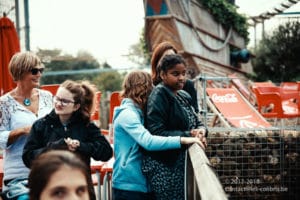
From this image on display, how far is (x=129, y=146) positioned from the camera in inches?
131

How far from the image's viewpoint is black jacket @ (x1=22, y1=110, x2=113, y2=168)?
2951mm

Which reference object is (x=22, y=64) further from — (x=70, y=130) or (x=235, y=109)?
(x=235, y=109)

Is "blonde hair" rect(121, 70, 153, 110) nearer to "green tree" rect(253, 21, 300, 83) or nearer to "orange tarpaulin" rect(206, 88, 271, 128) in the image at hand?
"orange tarpaulin" rect(206, 88, 271, 128)

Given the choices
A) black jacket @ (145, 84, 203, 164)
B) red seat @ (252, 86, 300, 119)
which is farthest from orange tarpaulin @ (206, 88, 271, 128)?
black jacket @ (145, 84, 203, 164)

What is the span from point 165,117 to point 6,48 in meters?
4.18

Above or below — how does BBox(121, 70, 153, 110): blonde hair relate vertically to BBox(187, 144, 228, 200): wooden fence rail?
above

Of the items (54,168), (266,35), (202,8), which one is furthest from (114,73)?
(54,168)

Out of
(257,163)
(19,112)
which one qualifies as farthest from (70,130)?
(257,163)

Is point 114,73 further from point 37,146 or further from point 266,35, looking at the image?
point 37,146

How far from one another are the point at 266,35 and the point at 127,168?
22.2 metres

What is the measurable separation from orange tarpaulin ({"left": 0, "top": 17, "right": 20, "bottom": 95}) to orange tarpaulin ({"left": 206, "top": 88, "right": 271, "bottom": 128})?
2.82m

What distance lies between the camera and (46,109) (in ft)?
11.2

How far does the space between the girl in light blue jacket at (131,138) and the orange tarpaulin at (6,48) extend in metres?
3.61

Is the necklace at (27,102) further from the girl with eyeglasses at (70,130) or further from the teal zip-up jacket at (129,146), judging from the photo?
the teal zip-up jacket at (129,146)
